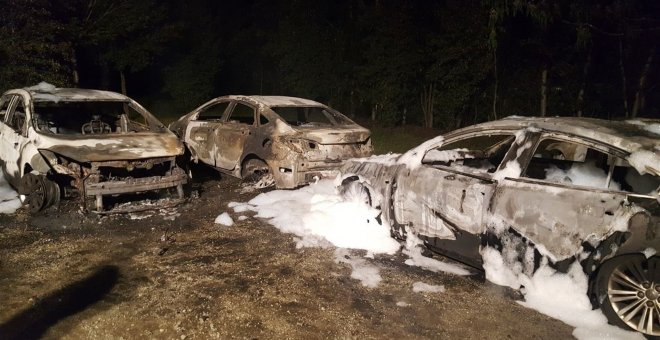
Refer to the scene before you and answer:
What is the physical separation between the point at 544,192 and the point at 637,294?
3.25 feet

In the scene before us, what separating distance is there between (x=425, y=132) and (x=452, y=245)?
9784 millimetres

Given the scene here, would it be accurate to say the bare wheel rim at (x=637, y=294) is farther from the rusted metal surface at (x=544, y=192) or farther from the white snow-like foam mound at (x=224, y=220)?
the white snow-like foam mound at (x=224, y=220)

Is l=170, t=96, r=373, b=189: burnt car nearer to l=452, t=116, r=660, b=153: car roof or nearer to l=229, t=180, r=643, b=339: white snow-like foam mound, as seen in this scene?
l=229, t=180, r=643, b=339: white snow-like foam mound

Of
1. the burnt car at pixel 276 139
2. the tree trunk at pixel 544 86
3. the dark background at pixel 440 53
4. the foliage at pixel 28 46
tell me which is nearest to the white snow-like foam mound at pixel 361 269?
the burnt car at pixel 276 139

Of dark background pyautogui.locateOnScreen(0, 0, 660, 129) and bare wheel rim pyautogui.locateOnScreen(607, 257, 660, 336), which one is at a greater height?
dark background pyautogui.locateOnScreen(0, 0, 660, 129)

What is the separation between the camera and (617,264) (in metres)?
3.64

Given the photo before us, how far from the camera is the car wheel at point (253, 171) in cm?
772

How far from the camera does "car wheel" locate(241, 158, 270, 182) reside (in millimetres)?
7719

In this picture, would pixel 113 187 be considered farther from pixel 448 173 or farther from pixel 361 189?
pixel 448 173

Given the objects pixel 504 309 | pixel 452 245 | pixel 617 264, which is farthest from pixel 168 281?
pixel 617 264

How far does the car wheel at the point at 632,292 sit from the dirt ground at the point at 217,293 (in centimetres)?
38

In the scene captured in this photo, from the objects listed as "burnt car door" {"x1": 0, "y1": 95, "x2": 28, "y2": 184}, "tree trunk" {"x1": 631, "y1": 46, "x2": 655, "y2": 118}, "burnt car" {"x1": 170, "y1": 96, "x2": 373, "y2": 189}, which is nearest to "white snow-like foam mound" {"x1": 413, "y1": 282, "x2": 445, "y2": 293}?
"burnt car" {"x1": 170, "y1": 96, "x2": 373, "y2": 189}

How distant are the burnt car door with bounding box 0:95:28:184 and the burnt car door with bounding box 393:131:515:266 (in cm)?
512

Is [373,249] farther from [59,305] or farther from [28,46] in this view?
[28,46]
